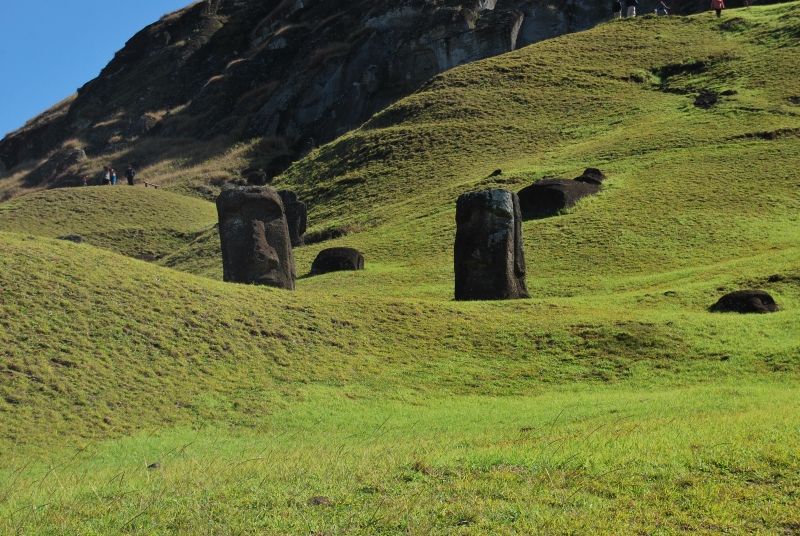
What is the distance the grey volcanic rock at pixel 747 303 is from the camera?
23.3 metres

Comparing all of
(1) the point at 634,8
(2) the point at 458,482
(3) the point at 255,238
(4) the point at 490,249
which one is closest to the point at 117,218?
(3) the point at 255,238

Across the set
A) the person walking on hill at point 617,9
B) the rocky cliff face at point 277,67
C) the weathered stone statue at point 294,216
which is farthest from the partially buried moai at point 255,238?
the person walking on hill at point 617,9

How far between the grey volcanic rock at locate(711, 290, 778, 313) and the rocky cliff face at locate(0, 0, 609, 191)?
54.1m

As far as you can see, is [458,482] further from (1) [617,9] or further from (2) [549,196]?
(1) [617,9]

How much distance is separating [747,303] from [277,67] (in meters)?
86.8

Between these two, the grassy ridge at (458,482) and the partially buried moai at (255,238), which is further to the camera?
the partially buried moai at (255,238)

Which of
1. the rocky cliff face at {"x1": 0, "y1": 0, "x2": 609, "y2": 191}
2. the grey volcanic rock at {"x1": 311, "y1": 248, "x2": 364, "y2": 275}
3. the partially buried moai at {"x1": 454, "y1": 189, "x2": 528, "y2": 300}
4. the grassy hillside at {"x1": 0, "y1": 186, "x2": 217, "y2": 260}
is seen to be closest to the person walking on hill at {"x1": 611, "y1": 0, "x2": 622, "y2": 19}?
the rocky cliff face at {"x1": 0, "y1": 0, "x2": 609, "y2": 191}

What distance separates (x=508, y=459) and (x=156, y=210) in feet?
185

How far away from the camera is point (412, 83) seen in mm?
83188

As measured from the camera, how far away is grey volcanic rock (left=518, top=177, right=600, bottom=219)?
136 ft

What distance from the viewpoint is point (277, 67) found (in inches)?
4149

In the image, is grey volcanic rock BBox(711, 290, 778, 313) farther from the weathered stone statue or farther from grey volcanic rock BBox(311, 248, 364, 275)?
the weathered stone statue

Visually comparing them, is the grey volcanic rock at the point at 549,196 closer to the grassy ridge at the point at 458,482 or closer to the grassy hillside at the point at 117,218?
the grassy hillside at the point at 117,218

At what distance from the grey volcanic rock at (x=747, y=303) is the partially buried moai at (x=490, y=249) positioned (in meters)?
5.44
